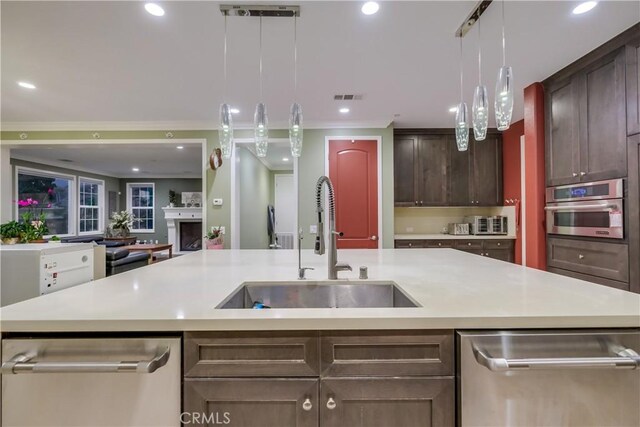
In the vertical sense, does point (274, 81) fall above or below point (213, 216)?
above

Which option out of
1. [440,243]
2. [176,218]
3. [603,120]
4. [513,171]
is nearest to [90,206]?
[176,218]

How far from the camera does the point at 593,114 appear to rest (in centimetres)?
234

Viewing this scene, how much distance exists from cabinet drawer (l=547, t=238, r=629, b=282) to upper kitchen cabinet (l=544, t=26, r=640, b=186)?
53 centimetres

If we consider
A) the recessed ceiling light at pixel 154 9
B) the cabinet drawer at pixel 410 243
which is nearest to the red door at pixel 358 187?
the cabinet drawer at pixel 410 243

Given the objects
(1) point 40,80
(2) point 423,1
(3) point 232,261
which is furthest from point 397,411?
(1) point 40,80

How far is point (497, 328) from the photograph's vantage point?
35.6 inches

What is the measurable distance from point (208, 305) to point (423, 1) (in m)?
2.06

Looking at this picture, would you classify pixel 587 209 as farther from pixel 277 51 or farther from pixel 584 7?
pixel 277 51

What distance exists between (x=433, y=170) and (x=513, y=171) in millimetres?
1099

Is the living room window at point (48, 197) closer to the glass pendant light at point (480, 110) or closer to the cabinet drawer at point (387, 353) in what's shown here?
the cabinet drawer at point (387, 353)

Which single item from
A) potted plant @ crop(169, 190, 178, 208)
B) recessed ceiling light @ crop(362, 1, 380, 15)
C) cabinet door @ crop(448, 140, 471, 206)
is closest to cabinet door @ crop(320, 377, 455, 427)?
recessed ceiling light @ crop(362, 1, 380, 15)

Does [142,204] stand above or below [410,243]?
above

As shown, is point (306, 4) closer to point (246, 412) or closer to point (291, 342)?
point (291, 342)

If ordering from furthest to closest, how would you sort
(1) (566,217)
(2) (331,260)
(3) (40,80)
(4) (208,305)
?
1. (3) (40,80)
2. (1) (566,217)
3. (2) (331,260)
4. (4) (208,305)
